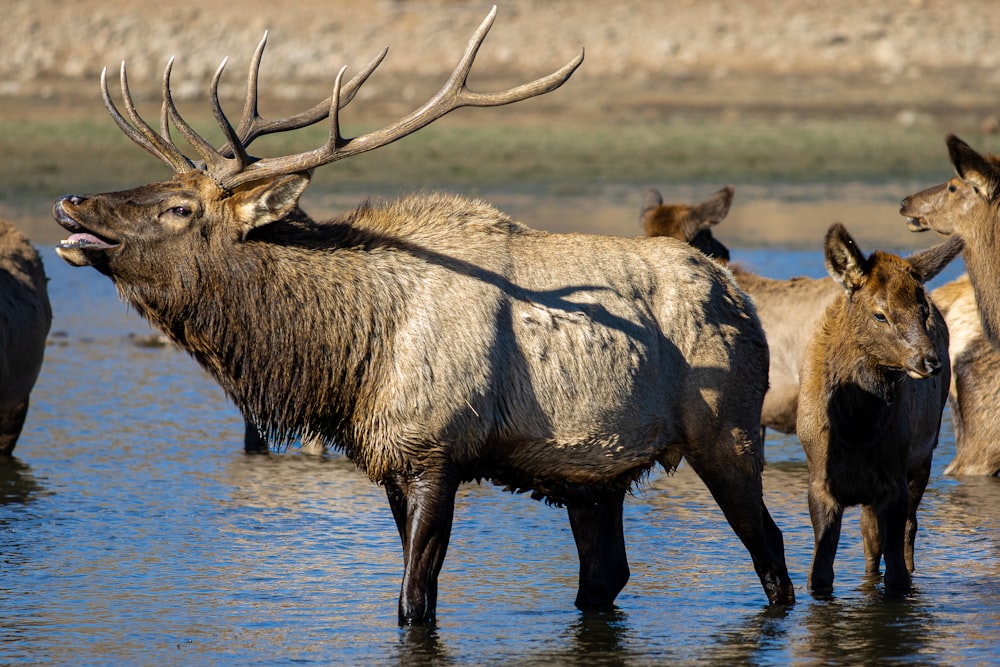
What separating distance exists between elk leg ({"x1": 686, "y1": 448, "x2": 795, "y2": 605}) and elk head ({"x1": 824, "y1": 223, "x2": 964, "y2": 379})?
90cm

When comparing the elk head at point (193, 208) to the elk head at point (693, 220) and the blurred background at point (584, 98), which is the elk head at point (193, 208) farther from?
the blurred background at point (584, 98)

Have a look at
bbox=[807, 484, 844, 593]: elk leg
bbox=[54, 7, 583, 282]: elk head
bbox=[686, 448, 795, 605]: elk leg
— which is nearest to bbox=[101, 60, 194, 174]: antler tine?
bbox=[54, 7, 583, 282]: elk head

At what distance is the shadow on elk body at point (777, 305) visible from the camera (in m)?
10.2

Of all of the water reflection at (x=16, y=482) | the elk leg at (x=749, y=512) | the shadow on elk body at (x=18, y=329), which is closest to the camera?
the elk leg at (x=749, y=512)

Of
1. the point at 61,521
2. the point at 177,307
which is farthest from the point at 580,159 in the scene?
the point at 177,307

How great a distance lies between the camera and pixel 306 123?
7426 mm

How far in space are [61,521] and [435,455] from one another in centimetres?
319

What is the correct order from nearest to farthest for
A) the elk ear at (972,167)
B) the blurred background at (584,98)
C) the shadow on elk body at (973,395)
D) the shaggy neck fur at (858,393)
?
the shaggy neck fur at (858,393) → the elk ear at (972,167) → the shadow on elk body at (973,395) → the blurred background at (584,98)

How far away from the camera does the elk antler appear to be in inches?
268

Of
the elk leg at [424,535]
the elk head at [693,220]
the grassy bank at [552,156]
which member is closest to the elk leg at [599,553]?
the elk leg at [424,535]

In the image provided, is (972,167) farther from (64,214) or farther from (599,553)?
(64,214)

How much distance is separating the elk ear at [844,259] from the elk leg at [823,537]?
1.02m

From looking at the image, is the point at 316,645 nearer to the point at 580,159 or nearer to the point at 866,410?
the point at 866,410

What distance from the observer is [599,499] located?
7.23 meters
